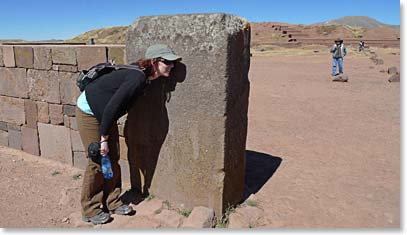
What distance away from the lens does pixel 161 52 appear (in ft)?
11.8

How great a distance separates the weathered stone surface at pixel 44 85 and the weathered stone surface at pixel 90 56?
2.14ft

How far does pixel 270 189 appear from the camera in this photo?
4703 millimetres

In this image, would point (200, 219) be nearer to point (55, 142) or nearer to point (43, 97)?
point (55, 142)

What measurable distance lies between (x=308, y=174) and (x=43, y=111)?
157 inches

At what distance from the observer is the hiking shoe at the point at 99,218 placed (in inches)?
154

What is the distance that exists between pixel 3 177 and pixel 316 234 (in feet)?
13.9

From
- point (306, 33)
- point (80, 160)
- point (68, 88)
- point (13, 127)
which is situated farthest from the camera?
point (306, 33)

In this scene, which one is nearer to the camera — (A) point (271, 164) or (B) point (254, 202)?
(B) point (254, 202)

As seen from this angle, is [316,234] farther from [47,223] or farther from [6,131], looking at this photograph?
[6,131]

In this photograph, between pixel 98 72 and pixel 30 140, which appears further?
pixel 30 140

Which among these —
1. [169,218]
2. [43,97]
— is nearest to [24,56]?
[43,97]

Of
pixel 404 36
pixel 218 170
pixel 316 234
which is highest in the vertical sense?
pixel 404 36

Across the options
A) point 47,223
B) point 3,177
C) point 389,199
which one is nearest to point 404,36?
point 389,199

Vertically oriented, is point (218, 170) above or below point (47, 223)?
above
